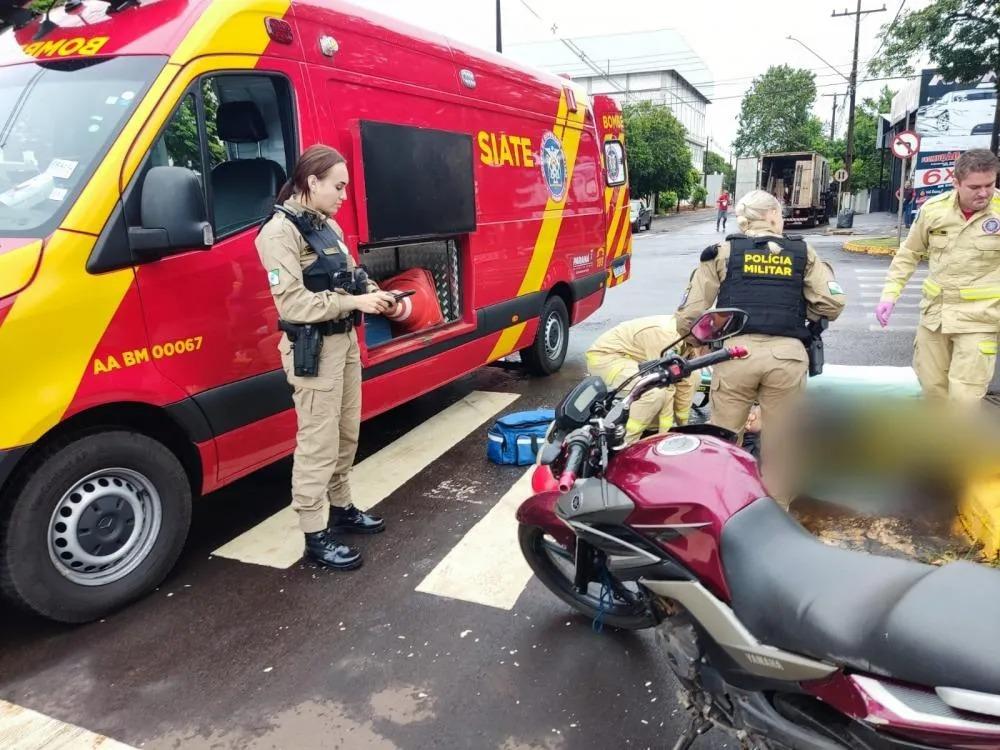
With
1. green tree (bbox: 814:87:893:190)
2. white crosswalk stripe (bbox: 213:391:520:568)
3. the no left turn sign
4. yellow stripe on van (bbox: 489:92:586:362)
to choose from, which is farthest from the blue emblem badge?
green tree (bbox: 814:87:893:190)

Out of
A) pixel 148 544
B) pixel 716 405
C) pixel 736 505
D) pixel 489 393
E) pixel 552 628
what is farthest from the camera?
pixel 489 393

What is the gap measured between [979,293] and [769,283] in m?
1.56

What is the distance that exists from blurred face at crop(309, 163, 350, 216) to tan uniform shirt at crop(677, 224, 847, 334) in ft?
5.81

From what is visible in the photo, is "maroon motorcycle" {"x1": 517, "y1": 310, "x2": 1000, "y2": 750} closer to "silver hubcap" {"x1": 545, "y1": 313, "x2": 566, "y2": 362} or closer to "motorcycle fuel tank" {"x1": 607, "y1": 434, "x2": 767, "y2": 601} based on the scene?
"motorcycle fuel tank" {"x1": 607, "y1": 434, "x2": 767, "y2": 601}

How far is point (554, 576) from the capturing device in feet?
10.3

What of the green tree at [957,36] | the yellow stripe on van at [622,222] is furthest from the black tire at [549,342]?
the green tree at [957,36]

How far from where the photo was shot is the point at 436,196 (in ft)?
16.3

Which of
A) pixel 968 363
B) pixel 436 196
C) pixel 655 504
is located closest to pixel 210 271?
pixel 436 196

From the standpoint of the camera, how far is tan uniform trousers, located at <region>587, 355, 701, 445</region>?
4758mm

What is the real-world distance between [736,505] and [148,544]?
103 inches

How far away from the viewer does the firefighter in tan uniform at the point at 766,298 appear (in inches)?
142

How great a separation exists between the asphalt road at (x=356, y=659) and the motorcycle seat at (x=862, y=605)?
926 mm

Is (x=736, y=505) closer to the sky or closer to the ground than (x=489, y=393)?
closer to the sky

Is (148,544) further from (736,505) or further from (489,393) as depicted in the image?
(489,393)
